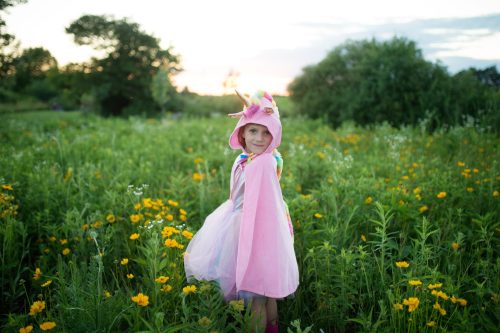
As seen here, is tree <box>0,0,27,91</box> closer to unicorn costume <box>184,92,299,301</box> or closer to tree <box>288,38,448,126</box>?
unicorn costume <box>184,92,299,301</box>

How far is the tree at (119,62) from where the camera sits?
84.7 ft

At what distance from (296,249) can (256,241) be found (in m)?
0.95

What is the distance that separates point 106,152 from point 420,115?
874cm

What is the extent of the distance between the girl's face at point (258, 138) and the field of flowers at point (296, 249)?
77 cm

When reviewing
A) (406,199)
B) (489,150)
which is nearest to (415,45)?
(489,150)

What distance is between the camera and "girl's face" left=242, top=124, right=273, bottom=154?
2.25 meters

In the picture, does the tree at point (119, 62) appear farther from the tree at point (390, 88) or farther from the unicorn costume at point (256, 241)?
the unicorn costume at point (256, 241)

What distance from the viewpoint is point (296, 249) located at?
2.99 m

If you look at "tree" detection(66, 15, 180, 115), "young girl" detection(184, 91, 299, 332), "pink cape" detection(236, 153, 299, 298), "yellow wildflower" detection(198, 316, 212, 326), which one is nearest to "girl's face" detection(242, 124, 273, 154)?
"young girl" detection(184, 91, 299, 332)

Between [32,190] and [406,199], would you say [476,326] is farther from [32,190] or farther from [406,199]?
[32,190]

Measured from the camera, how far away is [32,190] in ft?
11.9

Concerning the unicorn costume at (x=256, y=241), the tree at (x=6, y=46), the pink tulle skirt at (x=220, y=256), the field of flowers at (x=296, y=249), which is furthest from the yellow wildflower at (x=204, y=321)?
the tree at (x=6, y=46)

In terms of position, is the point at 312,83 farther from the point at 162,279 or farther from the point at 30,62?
the point at 162,279

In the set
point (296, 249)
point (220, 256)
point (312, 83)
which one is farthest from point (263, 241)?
point (312, 83)
